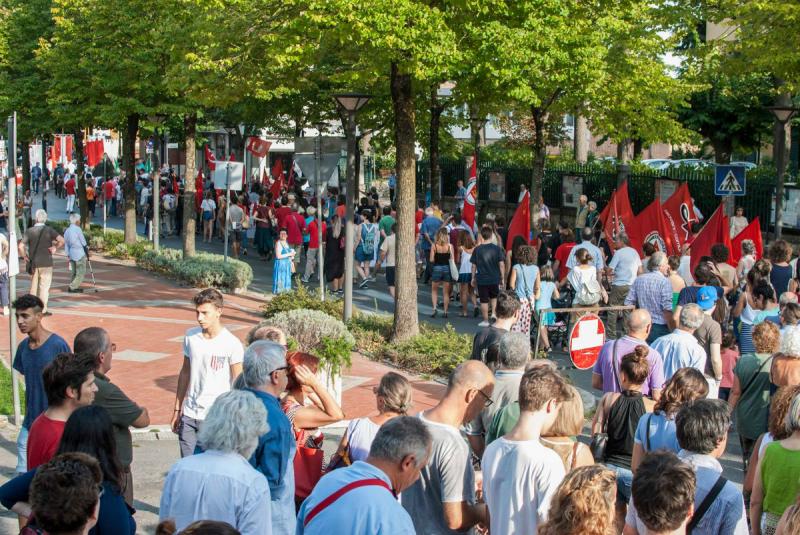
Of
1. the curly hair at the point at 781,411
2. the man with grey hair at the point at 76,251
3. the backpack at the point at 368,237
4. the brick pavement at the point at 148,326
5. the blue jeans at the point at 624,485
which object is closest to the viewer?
the curly hair at the point at 781,411

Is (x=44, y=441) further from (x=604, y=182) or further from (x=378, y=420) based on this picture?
(x=604, y=182)

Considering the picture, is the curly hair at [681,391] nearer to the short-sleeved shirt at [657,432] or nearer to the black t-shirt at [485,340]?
the short-sleeved shirt at [657,432]

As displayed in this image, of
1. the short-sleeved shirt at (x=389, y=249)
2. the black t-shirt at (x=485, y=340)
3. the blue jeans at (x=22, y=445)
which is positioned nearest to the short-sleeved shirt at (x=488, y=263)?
the short-sleeved shirt at (x=389, y=249)

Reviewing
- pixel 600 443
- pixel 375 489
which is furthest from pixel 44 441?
pixel 600 443

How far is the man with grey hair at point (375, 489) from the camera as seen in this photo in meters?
3.95

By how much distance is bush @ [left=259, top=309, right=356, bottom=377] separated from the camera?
11117 millimetres

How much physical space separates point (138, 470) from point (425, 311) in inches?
403

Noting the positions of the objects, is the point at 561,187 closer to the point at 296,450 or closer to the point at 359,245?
the point at 359,245

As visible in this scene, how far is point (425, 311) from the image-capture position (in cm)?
1955

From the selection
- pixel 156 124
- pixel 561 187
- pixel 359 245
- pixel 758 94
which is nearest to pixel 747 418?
pixel 359 245

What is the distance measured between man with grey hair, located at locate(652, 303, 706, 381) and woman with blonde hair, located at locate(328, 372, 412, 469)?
3.58 metres

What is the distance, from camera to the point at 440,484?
5172 millimetres

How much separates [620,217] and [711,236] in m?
3.15

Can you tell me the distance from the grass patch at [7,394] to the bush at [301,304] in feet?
14.4
